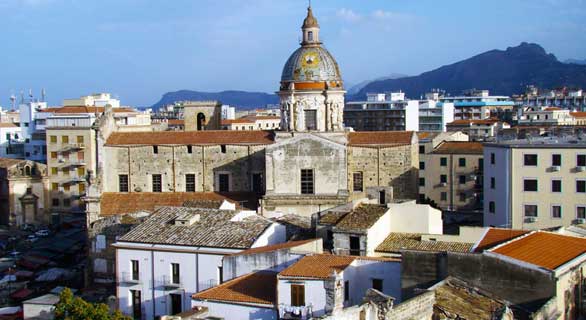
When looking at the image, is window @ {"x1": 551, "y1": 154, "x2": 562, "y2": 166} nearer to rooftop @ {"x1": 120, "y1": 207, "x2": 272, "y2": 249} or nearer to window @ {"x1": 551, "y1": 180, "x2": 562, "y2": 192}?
window @ {"x1": 551, "y1": 180, "x2": 562, "y2": 192}

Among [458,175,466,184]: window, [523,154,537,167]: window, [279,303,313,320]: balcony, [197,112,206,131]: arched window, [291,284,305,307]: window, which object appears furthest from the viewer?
[458,175,466,184]: window

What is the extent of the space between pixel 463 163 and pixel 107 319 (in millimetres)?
47101

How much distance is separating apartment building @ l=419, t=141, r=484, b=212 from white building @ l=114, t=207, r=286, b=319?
34.3 m

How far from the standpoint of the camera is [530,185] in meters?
48.4

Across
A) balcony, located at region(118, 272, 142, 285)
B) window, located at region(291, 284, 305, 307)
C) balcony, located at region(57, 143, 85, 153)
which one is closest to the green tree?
balcony, located at region(118, 272, 142, 285)

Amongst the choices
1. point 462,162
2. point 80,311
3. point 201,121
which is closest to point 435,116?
point 462,162

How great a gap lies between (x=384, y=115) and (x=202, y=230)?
98.3 metres

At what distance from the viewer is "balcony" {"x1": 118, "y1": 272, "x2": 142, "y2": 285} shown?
133ft

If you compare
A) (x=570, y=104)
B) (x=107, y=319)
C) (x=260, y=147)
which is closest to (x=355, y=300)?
(x=107, y=319)

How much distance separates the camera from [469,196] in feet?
240

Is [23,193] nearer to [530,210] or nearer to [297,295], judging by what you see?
[530,210]

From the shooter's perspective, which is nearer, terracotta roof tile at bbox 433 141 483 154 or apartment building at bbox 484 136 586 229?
apartment building at bbox 484 136 586 229

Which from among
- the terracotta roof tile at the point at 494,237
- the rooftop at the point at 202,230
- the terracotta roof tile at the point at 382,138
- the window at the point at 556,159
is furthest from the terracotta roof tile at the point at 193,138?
the terracotta roof tile at the point at 494,237

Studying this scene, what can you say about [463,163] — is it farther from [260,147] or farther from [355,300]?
[355,300]
